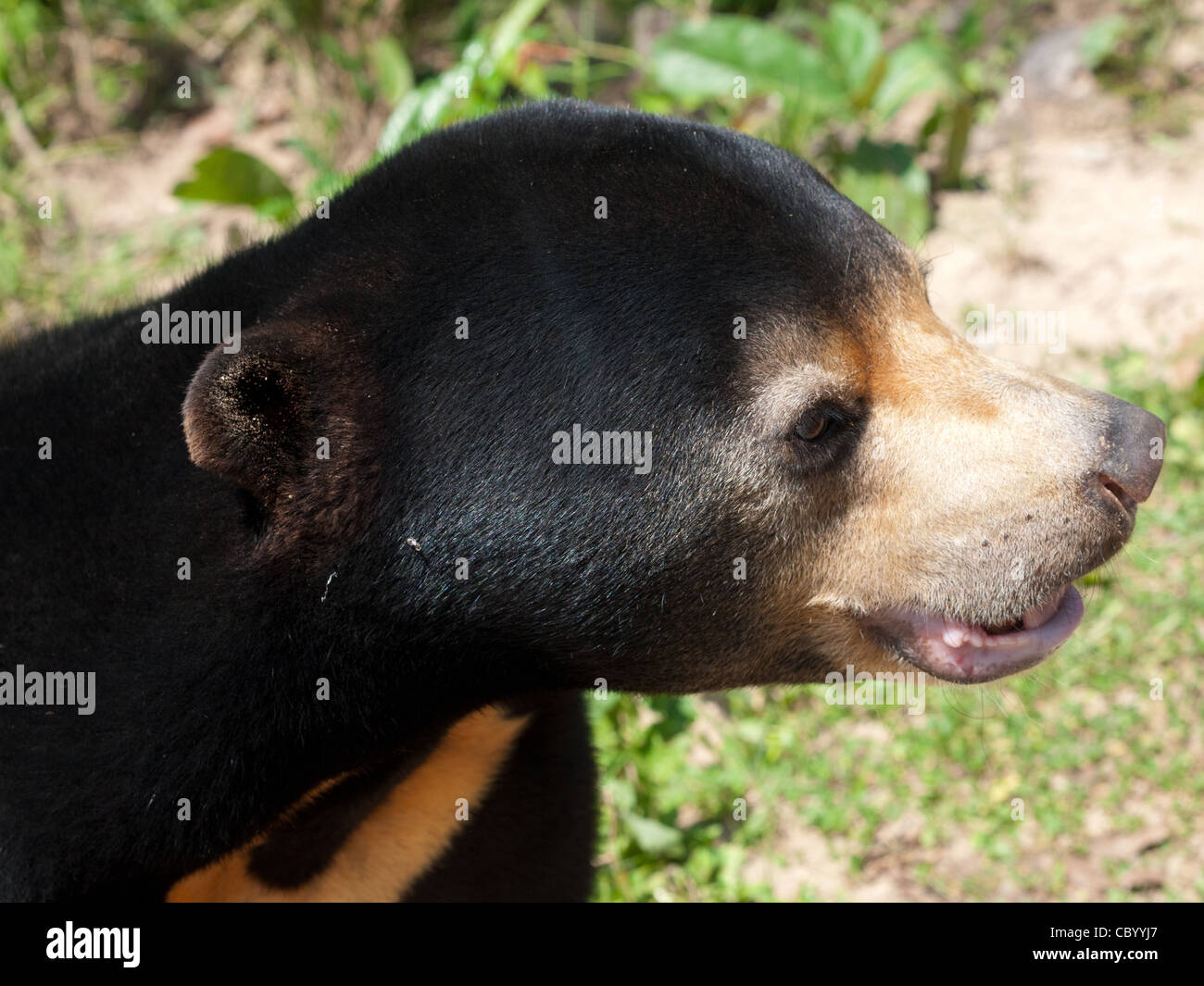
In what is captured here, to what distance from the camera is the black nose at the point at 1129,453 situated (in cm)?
264

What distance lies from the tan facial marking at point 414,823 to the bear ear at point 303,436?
717mm

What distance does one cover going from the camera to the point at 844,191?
6.54m

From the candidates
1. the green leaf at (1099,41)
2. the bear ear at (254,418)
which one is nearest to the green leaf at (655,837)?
the bear ear at (254,418)

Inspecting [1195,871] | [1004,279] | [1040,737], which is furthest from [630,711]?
[1004,279]

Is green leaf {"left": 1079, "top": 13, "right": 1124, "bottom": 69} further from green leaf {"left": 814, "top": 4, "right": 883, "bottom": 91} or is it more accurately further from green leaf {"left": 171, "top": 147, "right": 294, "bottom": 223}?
green leaf {"left": 171, "top": 147, "right": 294, "bottom": 223}

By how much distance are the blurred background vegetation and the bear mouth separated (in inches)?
12.0

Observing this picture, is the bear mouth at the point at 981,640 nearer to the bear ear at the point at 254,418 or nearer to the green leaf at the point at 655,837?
the bear ear at the point at 254,418

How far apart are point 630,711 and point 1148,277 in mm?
3224

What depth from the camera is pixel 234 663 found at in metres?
2.53

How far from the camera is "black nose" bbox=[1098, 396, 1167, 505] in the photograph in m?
2.64

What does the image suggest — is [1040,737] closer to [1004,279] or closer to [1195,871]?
→ [1195,871]

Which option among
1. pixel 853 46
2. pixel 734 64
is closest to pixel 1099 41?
pixel 853 46

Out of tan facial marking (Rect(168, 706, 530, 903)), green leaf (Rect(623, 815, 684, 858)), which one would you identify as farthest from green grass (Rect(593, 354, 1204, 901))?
tan facial marking (Rect(168, 706, 530, 903))
